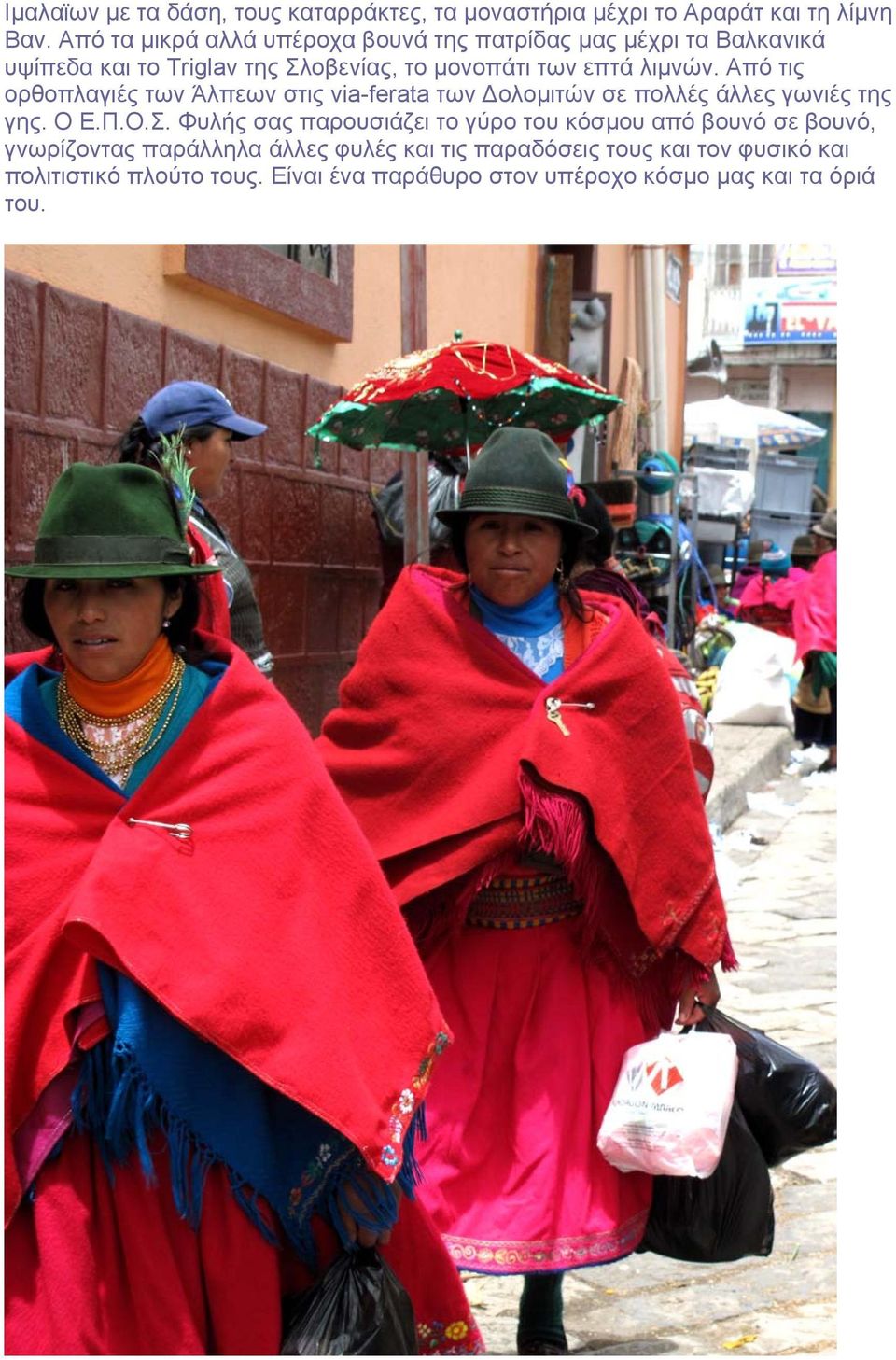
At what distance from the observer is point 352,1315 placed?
115 inches

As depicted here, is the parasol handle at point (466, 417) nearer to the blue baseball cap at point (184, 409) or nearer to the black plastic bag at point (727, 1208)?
the blue baseball cap at point (184, 409)

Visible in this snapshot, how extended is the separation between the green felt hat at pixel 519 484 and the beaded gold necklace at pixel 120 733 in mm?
1323

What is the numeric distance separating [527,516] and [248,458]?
396 centimetres

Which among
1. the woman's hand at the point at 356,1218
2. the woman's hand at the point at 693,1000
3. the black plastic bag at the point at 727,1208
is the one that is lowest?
the black plastic bag at the point at 727,1208

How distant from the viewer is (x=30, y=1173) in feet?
9.27

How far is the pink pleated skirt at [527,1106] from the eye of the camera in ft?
13.0

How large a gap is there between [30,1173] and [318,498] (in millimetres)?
6244

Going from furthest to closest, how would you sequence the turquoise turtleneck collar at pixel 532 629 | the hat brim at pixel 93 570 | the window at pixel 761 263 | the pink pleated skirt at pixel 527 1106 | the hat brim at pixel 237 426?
1. the window at pixel 761 263
2. the hat brim at pixel 237 426
3. the turquoise turtleneck collar at pixel 532 629
4. the pink pleated skirt at pixel 527 1106
5. the hat brim at pixel 93 570

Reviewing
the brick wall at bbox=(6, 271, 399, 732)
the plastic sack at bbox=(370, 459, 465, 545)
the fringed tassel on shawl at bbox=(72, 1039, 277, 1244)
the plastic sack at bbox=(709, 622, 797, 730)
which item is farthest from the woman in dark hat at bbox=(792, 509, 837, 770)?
the fringed tassel on shawl at bbox=(72, 1039, 277, 1244)

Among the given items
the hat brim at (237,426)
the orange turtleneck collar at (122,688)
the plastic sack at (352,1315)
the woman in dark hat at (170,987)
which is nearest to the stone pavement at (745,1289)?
the plastic sack at (352,1315)

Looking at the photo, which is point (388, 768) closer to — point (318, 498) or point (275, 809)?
point (275, 809)

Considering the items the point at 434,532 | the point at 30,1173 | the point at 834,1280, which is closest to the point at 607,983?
the point at 834,1280

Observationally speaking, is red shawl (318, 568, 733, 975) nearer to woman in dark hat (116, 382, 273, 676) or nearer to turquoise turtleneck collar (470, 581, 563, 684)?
turquoise turtleneck collar (470, 581, 563, 684)

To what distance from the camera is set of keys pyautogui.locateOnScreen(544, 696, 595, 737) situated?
4137 millimetres
